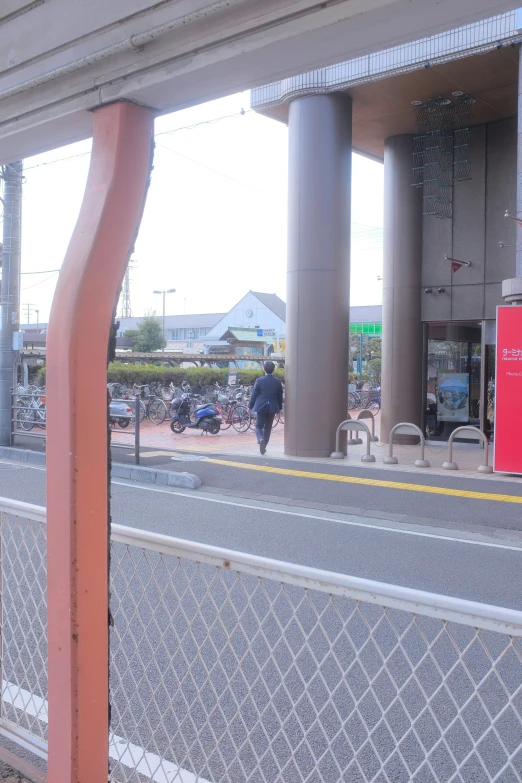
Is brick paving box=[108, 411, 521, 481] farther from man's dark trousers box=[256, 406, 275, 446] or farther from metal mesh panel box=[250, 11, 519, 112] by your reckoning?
metal mesh panel box=[250, 11, 519, 112]

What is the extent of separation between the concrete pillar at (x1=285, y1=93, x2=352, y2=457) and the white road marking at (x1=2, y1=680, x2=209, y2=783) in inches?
416

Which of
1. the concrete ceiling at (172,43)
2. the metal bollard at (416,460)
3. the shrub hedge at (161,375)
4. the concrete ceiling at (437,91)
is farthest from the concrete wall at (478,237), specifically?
the concrete ceiling at (172,43)

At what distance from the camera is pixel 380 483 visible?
1069cm

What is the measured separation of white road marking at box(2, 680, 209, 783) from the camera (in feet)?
9.44

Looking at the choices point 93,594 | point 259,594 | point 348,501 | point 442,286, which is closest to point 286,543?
point 259,594

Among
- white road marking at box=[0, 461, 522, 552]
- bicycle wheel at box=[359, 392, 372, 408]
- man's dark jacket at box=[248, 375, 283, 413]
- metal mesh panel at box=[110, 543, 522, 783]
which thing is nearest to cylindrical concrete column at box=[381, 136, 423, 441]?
man's dark jacket at box=[248, 375, 283, 413]

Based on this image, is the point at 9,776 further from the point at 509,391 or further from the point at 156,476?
the point at 509,391

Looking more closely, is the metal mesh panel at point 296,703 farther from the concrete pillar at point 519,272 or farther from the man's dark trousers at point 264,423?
the man's dark trousers at point 264,423

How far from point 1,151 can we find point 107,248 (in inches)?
45.2

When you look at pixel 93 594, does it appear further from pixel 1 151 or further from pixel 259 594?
pixel 259 594

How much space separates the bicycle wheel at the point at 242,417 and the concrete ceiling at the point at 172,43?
16.3 meters

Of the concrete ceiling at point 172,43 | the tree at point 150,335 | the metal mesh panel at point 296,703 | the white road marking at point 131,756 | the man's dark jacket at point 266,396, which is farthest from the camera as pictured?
the tree at point 150,335

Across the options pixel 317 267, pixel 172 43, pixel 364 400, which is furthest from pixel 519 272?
pixel 364 400

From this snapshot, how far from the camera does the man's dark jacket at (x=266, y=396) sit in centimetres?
1388
